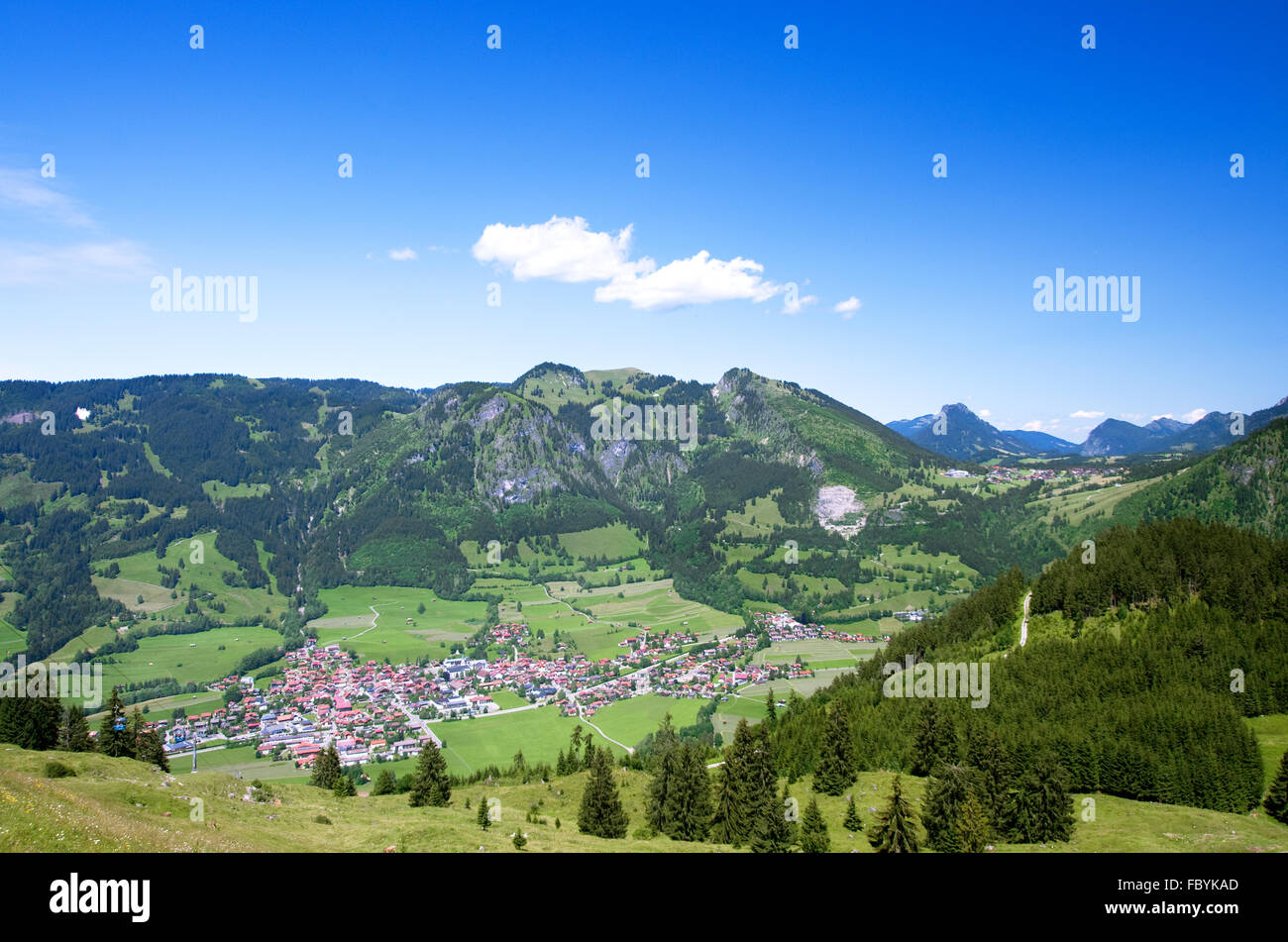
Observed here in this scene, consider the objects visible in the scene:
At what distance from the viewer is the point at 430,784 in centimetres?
5609

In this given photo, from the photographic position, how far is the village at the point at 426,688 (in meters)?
108

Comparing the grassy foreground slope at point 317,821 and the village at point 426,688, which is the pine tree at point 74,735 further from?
the village at point 426,688

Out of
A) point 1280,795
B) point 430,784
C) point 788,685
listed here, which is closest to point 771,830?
point 430,784

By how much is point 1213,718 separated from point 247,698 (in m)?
148

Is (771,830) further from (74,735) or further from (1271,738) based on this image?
(74,735)

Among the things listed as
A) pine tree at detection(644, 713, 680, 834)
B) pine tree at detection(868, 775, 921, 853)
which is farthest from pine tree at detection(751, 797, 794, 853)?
pine tree at detection(644, 713, 680, 834)

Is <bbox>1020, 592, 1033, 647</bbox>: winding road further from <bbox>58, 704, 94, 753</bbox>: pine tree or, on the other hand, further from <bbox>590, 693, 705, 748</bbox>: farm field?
<bbox>58, 704, 94, 753</bbox>: pine tree

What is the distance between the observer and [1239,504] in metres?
187

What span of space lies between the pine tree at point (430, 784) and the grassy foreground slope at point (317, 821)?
3.98ft

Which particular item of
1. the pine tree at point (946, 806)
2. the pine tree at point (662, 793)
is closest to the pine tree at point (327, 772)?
the pine tree at point (662, 793)

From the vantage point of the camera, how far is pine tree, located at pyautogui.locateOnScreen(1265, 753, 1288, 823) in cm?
4700
